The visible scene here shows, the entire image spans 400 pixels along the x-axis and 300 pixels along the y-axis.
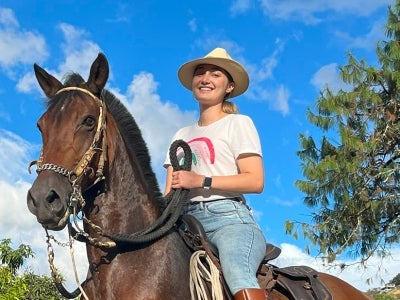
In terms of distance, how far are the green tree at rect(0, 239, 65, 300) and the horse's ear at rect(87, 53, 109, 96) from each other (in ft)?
22.8

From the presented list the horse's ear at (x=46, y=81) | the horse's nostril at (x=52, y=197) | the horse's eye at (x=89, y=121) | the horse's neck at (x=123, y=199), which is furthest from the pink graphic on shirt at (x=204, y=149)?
the horse's nostril at (x=52, y=197)

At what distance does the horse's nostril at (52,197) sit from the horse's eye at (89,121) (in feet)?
1.71

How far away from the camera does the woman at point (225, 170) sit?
3771 mm

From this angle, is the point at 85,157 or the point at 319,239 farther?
the point at 319,239

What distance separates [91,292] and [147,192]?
2.48 feet

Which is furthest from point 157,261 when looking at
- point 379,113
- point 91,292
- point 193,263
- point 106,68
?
point 379,113

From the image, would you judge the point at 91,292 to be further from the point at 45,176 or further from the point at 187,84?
the point at 187,84

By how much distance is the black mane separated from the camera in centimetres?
396

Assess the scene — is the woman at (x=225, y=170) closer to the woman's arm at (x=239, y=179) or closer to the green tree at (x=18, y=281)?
the woman's arm at (x=239, y=179)

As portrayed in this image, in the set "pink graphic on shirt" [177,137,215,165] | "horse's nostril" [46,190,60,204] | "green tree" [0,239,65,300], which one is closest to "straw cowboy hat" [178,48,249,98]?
"pink graphic on shirt" [177,137,215,165]

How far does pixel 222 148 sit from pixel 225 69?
0.74m

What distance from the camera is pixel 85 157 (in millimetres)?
3406

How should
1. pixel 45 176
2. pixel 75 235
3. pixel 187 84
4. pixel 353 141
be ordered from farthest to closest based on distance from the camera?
pixel 353 141
pixel 187 84
pixel 75 235
pixel 45 176

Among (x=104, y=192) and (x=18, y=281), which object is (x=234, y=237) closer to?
(x=104, y=192)
